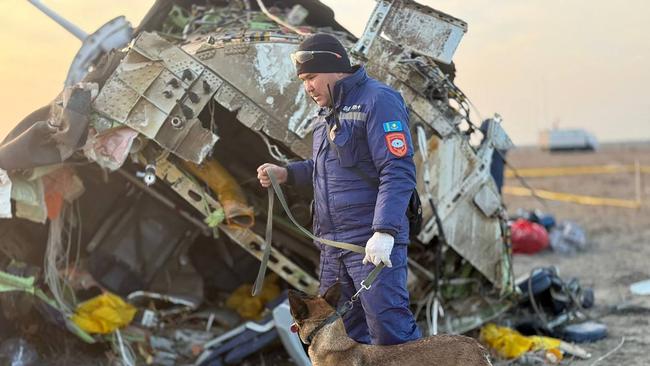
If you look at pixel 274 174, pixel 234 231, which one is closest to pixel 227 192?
pixel 234 231

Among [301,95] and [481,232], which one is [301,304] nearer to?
[301,95]

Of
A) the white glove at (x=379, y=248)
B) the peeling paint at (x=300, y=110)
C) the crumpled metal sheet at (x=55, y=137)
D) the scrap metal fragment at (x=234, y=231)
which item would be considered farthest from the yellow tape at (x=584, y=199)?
the white glove at (x=379, y=248)

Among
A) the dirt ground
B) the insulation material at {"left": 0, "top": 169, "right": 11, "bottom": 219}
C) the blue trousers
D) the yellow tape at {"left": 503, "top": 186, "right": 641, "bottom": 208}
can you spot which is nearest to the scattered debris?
the insulation material at {"left": 0, "top": 169, "right": 11, "bottom": 219}

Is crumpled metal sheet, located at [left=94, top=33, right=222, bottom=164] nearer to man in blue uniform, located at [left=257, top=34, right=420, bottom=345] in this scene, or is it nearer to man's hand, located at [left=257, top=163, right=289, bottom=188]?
man's hand, located at [left=257, top=163, right=289, bottom=188]

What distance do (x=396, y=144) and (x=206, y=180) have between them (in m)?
2.22

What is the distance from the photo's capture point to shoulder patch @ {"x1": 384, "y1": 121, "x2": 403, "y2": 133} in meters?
3.59

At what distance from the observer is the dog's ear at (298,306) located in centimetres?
329

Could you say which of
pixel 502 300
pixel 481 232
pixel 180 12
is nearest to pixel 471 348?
pixel 481 232

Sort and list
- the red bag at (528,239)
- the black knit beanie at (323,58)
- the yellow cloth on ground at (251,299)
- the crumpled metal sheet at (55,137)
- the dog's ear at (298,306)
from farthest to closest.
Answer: the red bag at (528,239) → the yellow cloth on ground at (251,299) → the crumpled metal sheet at (55,137) → the black knit beanie at (323,58) → the dog's ear at (298,306)

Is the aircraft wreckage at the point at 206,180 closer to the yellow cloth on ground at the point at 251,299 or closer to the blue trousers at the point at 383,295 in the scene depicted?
the yellow cloth on ground at the point at 251,299

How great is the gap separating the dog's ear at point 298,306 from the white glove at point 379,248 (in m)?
0.36

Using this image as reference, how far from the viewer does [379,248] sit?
3398mm

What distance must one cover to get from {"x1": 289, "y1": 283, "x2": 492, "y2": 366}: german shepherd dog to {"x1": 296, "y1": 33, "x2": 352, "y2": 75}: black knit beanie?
1.09m

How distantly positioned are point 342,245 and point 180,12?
12.4ft
